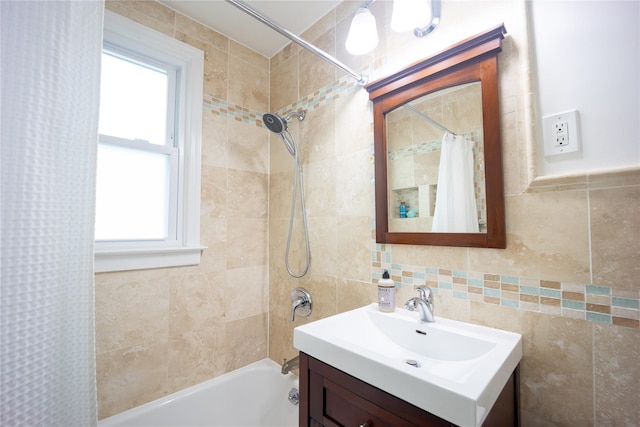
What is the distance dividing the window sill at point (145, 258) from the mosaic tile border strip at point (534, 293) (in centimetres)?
112

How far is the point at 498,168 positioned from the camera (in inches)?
36.6

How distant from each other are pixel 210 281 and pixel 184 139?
840 mm

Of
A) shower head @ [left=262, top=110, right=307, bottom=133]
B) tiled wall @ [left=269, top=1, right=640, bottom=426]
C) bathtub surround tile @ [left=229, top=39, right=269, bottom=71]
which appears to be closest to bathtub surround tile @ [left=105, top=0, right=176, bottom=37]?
bathtub surround tile @ [left=229, top=39, right=269, bottom=71]

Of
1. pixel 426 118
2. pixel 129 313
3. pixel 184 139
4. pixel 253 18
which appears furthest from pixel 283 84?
pixel 129 313

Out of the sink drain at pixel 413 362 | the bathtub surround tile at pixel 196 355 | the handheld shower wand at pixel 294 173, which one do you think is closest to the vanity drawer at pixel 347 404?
the sink drain at pixel 413 362

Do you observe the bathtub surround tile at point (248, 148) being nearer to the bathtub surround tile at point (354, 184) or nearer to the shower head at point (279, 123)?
the shower head at point (279, 123)

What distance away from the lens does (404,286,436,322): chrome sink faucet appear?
3.36 feet

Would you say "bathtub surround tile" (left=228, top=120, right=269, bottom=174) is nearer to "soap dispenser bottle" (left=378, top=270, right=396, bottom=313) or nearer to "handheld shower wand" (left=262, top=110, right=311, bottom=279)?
"handheld shower wand" (left=262, top=110, right=311, bottom=279)

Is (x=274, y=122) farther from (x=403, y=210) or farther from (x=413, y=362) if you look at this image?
(x=413, y=362)

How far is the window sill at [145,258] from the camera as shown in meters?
1.29

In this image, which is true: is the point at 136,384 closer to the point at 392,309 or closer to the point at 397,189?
the point at 392,309

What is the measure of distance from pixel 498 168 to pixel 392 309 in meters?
0.66

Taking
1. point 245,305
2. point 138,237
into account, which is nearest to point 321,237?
point 245,305

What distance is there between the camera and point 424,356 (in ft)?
3.23
